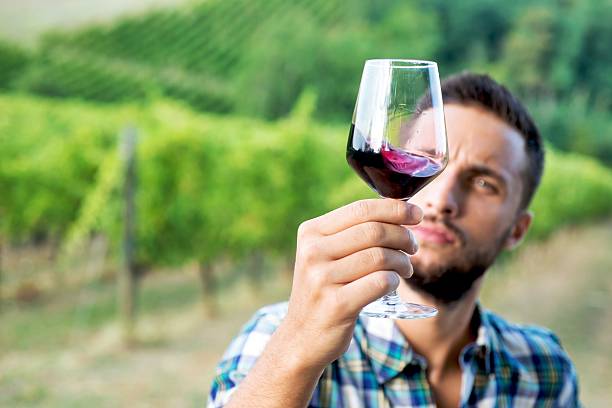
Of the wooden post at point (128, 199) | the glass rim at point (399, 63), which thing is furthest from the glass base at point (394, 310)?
the wooden post at point (128, 199)

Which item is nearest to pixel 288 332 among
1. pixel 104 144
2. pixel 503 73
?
pixel 104 144

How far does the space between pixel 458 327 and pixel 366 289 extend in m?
0.52

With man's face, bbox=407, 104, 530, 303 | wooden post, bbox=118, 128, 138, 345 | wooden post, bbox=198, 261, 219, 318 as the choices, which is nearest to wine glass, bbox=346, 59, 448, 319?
man's face, bbox=407, 104, 530, 303

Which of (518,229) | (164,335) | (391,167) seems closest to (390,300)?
(391,167)

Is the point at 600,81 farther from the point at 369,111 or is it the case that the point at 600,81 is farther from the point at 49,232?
the point at 369,111

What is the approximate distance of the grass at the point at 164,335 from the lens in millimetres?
4289

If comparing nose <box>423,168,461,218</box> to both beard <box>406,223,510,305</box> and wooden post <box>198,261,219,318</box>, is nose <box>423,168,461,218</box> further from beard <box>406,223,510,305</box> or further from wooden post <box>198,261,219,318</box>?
wooden post <box>198,261,219,318</box>

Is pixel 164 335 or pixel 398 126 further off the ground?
pixel 398 126

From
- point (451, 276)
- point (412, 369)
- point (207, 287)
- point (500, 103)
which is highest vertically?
point (500, 103)

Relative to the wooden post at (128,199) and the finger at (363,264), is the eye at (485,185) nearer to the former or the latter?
the finger at (363,264)

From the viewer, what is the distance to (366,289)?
2.01ft

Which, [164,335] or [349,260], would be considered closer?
[349,260]

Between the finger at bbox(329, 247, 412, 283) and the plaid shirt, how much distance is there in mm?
326

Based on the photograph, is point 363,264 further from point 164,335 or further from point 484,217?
point 164,335
